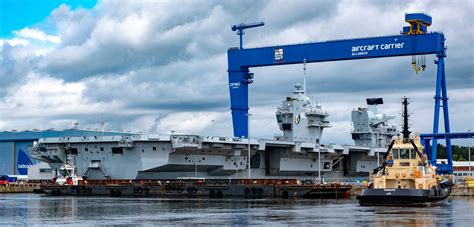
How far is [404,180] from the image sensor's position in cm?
3969

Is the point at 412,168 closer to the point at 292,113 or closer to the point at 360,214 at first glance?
the point at 360,214

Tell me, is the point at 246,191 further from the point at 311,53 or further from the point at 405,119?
the point at 311,53

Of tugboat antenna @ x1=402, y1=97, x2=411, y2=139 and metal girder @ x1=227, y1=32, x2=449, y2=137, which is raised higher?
metal girder @ x1=227, y1=32, x2=449, y2=137

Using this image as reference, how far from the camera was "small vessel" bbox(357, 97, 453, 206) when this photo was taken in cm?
3794

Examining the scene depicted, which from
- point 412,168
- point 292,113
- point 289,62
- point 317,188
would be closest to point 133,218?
point 412,168

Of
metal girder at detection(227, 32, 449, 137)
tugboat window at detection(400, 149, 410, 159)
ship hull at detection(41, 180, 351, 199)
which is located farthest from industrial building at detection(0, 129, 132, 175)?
tugboat window at detection(400, 149, 410, 159)

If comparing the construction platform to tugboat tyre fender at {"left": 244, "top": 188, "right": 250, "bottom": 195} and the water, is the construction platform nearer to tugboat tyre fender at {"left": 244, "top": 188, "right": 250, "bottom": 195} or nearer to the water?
tugboat tyre fender at {"left": 244, "top": 188, "right": 250, "bottom": 195}

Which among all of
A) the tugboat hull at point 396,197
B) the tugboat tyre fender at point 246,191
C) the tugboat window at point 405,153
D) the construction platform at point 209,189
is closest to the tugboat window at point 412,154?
the tugboat window at point 405,153

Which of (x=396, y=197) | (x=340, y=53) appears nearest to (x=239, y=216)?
(x=396, y=197)

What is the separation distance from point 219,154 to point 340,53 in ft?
Answer: 40.8

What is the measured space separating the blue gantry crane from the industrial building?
3256cm

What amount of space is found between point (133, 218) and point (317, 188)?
20.5 metres

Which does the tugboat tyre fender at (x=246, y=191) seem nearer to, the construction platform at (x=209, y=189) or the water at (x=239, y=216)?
the construction platform at (x=209, y=189)

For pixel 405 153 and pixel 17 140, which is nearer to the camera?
pixel 405 153
